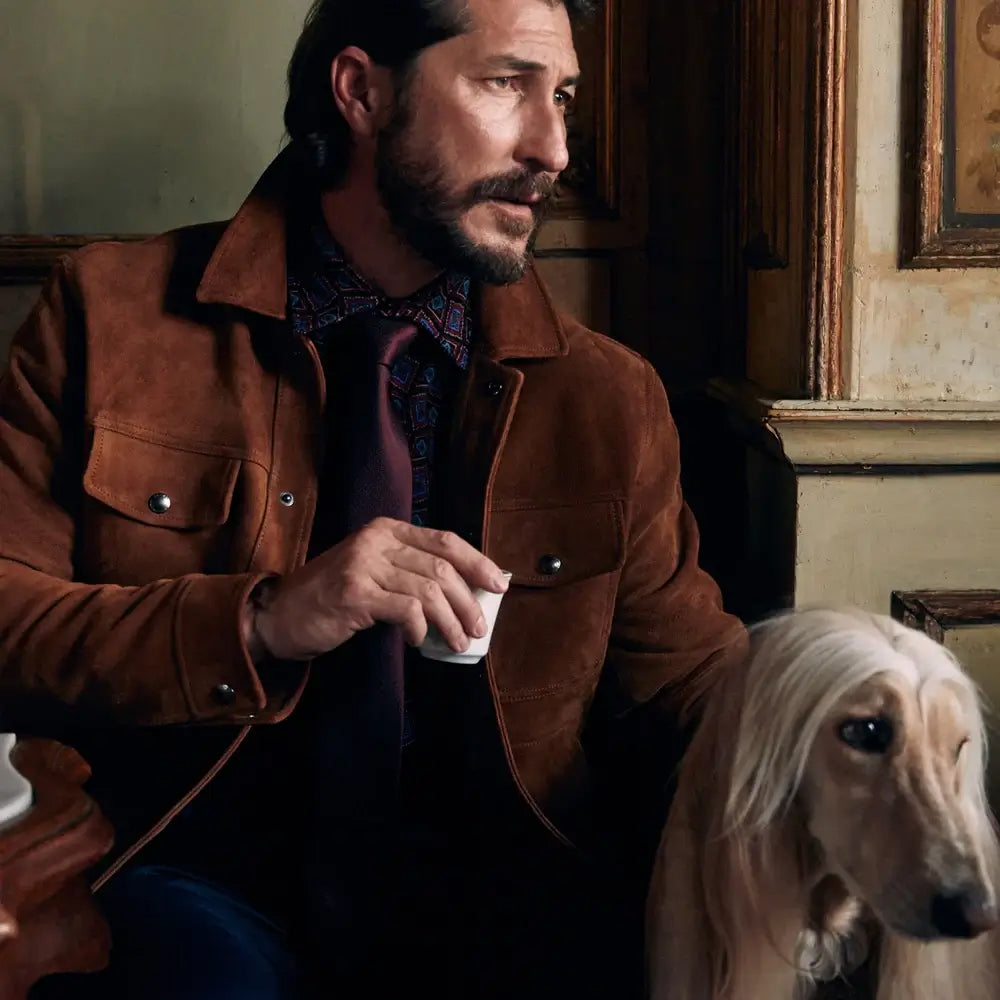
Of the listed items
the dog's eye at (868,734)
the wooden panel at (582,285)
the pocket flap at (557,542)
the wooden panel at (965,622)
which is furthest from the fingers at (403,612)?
the wooden panel at (582,285)

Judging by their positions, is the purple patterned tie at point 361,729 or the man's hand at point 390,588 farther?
the purple patterned tie at point 361,729

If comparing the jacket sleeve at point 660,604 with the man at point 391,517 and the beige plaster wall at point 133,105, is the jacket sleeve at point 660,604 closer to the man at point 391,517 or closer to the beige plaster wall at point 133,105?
the man at point 391,517

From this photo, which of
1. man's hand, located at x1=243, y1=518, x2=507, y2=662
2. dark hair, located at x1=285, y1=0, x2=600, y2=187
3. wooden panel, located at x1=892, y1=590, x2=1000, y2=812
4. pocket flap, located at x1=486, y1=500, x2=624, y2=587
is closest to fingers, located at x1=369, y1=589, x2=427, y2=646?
man's hand, located at x1=243, y1=518, x2=507, y2=662

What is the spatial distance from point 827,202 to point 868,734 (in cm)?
79

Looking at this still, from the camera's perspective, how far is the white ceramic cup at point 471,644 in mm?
1197

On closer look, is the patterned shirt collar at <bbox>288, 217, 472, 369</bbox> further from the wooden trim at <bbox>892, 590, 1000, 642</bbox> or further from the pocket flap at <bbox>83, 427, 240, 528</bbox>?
the wooden trim at <bbox>892, 590, 1000, 642</bbox>

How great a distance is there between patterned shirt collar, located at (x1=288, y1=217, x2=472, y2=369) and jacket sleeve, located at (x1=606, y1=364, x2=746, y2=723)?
258 mm

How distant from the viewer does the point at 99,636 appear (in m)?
1.32

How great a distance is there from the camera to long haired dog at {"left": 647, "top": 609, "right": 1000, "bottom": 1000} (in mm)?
1042

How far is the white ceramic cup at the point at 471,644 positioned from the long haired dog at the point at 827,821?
236 mm

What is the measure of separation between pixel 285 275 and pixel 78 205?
1.91ft

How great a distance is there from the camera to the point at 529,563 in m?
1.50

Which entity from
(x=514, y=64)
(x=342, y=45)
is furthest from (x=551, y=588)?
(x=342, y=45)

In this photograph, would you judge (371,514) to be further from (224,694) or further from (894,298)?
(894,298)
